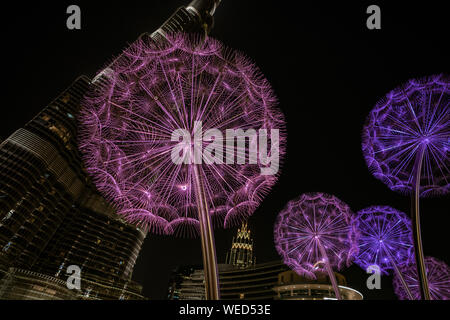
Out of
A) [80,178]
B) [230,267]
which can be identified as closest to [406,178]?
[80,178]

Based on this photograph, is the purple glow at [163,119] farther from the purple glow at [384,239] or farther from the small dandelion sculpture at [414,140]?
the purple glow at [384,239]

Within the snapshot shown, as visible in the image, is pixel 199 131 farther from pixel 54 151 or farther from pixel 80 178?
pixel 80 178

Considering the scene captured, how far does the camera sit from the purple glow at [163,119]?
37.4ft

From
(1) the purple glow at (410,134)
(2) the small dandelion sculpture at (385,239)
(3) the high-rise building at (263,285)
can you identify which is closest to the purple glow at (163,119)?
(1) the purple glow at (410,134)

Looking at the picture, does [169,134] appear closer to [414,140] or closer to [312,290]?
[414,140]

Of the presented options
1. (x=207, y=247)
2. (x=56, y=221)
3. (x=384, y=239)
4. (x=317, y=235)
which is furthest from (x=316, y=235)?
(x=56, y=221)

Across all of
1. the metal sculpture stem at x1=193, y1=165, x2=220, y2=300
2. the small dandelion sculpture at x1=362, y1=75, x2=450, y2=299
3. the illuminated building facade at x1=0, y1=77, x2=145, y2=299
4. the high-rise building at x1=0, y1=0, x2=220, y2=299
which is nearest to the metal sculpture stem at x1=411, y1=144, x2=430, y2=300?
the small dandelion sculpture at x1=362, y1=75, x2=450, y2=299

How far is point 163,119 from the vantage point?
36.2 feet

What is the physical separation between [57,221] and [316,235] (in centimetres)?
9868

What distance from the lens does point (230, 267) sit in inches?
5699

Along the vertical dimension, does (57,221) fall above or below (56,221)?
above

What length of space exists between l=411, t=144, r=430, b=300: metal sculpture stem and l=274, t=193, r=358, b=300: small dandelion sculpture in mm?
7410

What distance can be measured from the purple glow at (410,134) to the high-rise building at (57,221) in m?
50.9

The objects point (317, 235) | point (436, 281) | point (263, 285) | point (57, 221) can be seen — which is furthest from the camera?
point (263, 285)
